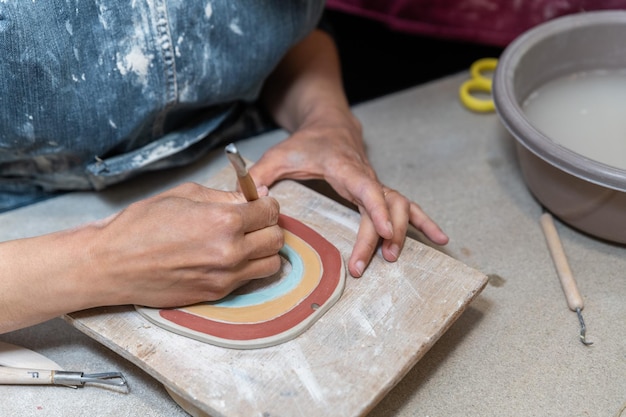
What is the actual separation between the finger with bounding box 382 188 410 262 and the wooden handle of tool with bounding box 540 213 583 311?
248 millimetres

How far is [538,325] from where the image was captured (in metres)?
0.89

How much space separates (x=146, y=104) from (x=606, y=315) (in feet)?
2.32

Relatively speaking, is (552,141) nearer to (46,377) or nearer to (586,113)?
(586,113)

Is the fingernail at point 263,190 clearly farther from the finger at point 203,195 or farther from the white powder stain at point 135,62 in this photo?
the white powder stain at point 135,62

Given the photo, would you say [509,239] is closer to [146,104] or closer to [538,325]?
[538,325]

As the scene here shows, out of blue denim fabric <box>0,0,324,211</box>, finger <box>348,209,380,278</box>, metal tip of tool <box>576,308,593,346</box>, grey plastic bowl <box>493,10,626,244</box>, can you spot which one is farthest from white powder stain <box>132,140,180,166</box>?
metal tip of tool <box>576,308,593,346</box>

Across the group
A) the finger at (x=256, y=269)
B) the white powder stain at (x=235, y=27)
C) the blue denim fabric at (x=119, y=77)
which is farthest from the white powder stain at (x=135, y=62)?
the finger at (x=256, y=269)

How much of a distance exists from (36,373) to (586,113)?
3.06 ft

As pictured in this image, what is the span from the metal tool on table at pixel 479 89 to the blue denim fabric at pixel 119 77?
0.38 meters

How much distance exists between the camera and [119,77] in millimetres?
896

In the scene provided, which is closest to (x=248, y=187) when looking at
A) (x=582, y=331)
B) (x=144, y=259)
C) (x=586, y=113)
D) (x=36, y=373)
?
(x=144, y=259)

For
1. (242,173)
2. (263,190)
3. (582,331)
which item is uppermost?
(242,173)

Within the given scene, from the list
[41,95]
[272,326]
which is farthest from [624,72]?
[41,95]

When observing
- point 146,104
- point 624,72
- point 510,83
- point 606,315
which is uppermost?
point 146,104
